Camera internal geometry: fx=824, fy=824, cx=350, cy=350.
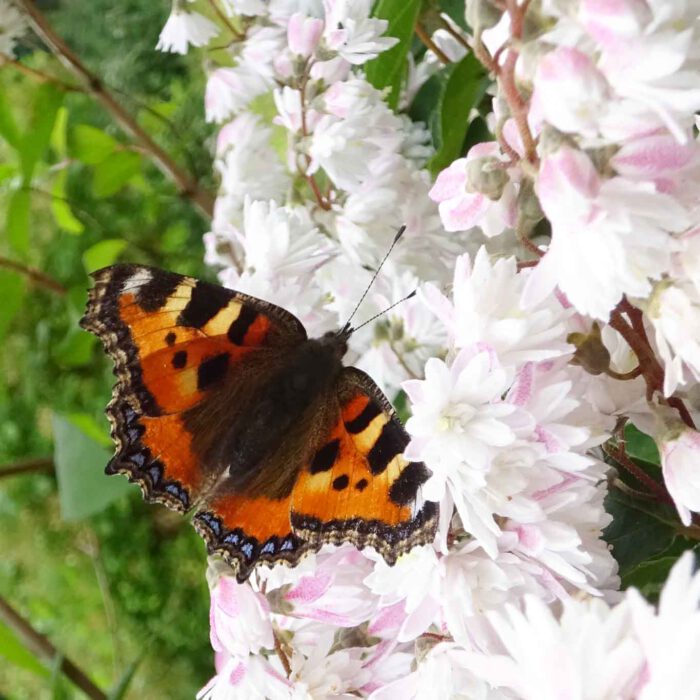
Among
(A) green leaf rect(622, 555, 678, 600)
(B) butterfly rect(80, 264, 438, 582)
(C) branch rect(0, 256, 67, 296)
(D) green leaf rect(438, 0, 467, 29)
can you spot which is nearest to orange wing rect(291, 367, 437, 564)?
(B) butterfly rect(80, 264, 438, 582)

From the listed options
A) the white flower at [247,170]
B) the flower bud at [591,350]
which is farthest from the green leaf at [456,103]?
the flower bud at [591,350]

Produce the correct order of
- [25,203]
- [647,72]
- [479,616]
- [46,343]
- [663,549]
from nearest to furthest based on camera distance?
[647,72], [479,616], [663,549], [25,203], [46,343]

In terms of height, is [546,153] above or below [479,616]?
above

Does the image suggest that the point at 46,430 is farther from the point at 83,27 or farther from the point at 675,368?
the point at 675,368

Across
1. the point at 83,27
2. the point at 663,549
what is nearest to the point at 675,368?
the point at 663,549

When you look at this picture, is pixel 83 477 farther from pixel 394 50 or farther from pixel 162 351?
pixel 394 50

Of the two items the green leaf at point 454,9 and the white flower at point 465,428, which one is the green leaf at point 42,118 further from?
the white flower at point 465,428
